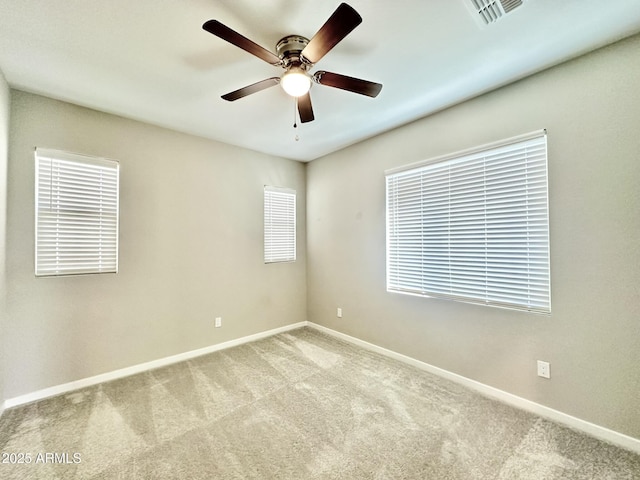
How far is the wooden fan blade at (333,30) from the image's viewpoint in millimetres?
1219

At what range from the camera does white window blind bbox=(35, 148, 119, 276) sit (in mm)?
2408

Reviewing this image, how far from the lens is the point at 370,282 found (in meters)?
3.43

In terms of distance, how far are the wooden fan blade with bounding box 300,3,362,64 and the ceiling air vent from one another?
Answer: 2.54 ft

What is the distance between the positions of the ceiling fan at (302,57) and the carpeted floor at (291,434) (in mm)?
2429

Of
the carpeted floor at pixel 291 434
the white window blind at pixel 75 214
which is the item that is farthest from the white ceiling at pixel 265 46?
the carpeted floor at pixel 291 434

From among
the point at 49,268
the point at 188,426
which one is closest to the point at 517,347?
the point at 188,426

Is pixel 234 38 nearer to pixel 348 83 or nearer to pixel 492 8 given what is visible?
pixel 348 83

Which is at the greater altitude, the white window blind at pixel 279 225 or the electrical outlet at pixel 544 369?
the white window blind at pixel 279 225

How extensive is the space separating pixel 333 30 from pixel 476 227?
203cm

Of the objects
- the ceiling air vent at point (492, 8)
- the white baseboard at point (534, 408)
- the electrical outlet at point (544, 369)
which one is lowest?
the white baseboard at point (534, 408)

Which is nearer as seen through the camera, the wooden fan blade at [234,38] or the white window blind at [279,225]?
the wooden fan blade at [234,38]

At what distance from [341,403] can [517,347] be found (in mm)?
1551

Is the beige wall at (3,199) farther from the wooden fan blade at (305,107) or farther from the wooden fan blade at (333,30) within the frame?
the wooden fan blade at (333,30)

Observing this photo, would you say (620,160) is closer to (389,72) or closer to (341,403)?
(389,72)
